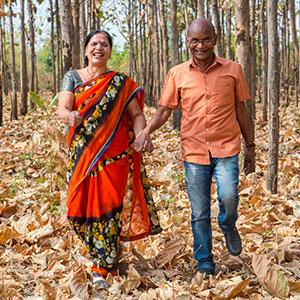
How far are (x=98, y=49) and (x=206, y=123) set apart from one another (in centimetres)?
87

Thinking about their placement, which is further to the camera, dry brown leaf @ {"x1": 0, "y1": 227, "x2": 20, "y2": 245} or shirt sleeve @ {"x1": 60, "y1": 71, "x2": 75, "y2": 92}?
dry brown leaf @ {"x1": 0, "y1": 227, "x2": 20, "y2": 245}

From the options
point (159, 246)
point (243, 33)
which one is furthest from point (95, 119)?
point (243, 33)

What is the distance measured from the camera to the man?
330 cm

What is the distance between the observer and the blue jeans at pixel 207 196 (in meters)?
3.30

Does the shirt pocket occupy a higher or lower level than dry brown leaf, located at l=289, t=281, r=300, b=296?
higher

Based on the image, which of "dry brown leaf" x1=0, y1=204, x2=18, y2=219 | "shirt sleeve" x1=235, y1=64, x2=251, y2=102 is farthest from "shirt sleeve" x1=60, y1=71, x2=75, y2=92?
"dry brown leaf" x1=0, y1=204, x2=18, y2=219

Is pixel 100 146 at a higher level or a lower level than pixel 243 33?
lower

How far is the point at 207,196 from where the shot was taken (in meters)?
3.41

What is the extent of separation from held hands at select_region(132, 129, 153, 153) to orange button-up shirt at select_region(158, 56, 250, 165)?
10.2 inches

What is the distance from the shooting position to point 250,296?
10.2ft

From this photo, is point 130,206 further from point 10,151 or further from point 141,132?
point 10,151

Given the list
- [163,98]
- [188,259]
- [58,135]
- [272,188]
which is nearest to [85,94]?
[163,98]

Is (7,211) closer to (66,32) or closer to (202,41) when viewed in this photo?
(66,32)

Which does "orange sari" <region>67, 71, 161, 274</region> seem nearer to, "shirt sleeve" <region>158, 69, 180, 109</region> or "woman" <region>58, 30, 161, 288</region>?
"woman" <region>58, 30, 161, 288</region>
